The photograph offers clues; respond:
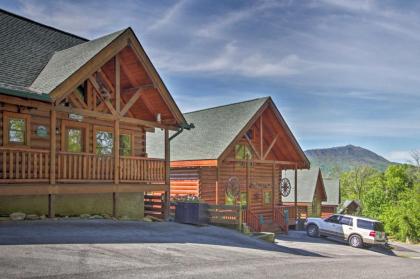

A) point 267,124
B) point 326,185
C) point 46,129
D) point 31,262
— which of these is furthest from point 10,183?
point 326,185

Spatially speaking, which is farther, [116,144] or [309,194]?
[309,194]

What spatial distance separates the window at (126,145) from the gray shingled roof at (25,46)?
480 cm

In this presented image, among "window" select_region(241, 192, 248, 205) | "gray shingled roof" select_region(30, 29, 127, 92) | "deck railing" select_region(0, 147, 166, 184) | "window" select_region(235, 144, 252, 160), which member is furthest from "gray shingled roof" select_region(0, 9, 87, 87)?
"window" select_region(241, 192, 248, 205)

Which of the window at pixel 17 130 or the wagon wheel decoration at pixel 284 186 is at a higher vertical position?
the window at pixel 17 130

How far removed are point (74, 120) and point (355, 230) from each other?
17165mm

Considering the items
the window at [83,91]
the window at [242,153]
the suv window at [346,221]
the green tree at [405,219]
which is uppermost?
the window at [83,91]

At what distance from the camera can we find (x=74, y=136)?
18312mm

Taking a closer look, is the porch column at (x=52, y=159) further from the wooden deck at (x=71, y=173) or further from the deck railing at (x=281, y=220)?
the deck railing at (x=281, y=220)

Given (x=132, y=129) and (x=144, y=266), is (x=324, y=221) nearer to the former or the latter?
(x=132, y=129)

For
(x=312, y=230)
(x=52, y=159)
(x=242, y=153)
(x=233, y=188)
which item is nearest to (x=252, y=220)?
(x=233, y=188)

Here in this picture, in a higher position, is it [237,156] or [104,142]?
[104,142]

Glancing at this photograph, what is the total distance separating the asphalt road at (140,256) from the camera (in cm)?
957

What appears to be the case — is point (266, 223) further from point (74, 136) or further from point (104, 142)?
point (74, 136)

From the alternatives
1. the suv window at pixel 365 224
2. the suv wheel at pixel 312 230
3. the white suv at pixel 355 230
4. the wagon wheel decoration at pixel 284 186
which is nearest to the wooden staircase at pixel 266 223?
the suv wheel at pixel 312 230
